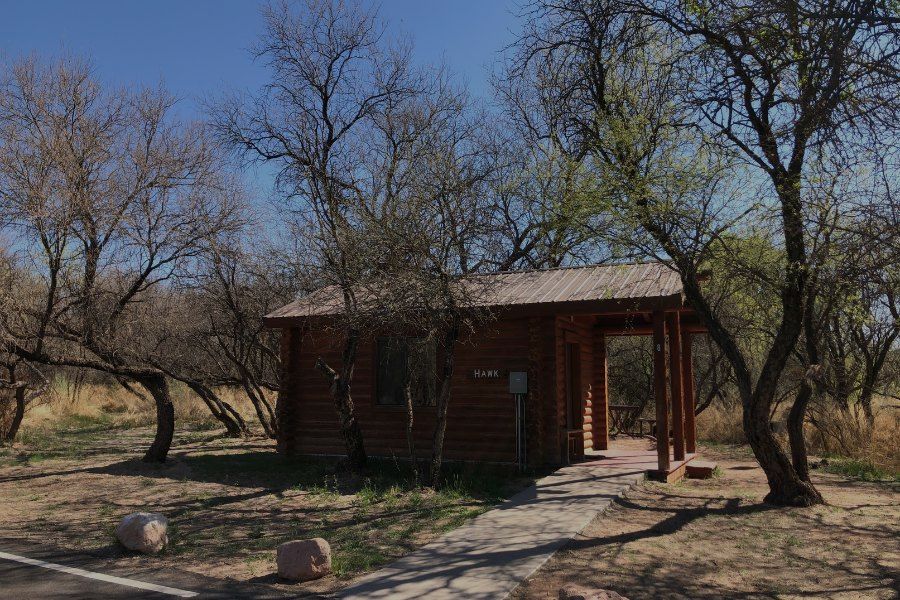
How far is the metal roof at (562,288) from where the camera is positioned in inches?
394

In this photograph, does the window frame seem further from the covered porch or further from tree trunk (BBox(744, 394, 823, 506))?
tree trunk (BBox(744, 394, 823, 506))

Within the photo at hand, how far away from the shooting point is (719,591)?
5051 mm

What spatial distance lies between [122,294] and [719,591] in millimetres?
11211

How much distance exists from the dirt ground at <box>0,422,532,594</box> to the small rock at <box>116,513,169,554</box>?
0.12 metres

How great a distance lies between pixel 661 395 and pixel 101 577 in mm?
7390

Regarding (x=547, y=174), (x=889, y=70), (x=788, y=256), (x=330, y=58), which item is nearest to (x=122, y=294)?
(x=330, y=58)

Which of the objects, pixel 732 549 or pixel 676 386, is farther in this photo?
pixel 676 386

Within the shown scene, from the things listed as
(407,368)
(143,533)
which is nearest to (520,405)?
(407,368)

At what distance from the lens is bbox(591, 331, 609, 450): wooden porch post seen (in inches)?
530

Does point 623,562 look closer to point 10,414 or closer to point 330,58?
point 330,58

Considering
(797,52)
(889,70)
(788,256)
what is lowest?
(788,256)

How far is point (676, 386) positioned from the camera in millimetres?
11031

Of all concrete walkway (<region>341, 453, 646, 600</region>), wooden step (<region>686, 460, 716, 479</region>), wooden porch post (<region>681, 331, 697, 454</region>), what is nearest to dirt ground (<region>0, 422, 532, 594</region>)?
concrete walkway (<region>341, 453, 646, 600</region>)

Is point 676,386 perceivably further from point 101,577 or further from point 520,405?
point 101,577
